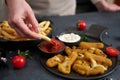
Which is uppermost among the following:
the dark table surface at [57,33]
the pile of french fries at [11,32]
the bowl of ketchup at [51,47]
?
the pile of french fries at [11,32]

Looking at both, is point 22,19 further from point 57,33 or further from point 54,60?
point 57,33

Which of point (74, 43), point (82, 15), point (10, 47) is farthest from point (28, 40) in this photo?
point (82, 15)

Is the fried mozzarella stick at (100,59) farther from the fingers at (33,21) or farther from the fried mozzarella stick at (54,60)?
the fingers at (33,21)

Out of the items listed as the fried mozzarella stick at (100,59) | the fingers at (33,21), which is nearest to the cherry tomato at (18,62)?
the fingers at (33,21)

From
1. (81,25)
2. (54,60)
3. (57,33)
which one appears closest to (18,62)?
(54,60)

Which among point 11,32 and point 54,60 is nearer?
point 54,60

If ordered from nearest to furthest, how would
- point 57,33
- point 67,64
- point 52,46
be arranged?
1. point 67,64
2. point 52,46
3. point 57,33
